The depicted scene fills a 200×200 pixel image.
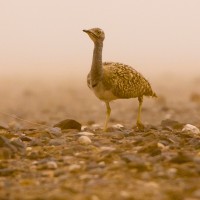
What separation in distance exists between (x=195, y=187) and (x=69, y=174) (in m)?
1.40

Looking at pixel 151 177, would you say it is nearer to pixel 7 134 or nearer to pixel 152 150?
pixel 152 150

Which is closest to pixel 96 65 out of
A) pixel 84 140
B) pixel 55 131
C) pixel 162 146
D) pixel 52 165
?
pixel 55 131

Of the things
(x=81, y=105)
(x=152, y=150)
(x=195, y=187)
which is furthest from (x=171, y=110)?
(x=195, y=187)

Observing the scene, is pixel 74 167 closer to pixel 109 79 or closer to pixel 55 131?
pixel 55 131

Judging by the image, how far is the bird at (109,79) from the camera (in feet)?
34.0

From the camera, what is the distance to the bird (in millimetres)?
10375

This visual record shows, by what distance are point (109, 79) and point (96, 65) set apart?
12.5 inches

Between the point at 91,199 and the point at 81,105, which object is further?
the point at 81,105

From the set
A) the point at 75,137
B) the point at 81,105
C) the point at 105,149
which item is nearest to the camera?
the point at 105,149

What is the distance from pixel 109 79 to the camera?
10.4 m

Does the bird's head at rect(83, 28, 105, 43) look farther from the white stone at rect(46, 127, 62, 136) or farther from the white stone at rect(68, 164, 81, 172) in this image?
the white stone at rect(68, 164, 81, 172)

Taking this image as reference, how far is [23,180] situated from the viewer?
6.69 meters

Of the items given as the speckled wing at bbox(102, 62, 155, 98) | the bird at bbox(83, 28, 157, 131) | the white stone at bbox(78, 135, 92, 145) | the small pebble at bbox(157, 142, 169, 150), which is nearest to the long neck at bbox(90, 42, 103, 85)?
the bird at bbox(83, 28, 157, 131)

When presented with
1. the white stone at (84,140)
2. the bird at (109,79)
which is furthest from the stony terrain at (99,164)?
the bird at (109,79)
